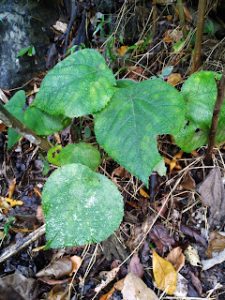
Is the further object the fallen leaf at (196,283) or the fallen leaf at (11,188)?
the fallen leaf at (11,188)

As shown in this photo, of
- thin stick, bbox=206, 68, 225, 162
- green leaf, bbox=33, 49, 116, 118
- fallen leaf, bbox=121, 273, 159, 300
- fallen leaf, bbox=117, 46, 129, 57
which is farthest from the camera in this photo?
fallen leaf, bbox=117, 46, 129, 57

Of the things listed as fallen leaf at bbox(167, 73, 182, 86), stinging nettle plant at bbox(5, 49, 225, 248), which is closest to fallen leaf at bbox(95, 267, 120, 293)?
stinging nettle plant at bbox(5, 49, 225, 248)

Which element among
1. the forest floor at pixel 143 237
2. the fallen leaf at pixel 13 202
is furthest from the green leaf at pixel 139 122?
the fallen leaf at pixel 13 202

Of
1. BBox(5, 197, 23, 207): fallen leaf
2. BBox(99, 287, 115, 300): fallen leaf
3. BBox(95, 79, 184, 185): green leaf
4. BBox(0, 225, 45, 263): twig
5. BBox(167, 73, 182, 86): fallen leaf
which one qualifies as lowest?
BBox(99, 287, 115, 300): fallen leaf

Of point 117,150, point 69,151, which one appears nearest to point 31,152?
point 69,151

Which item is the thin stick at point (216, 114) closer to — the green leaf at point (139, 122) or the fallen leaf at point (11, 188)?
the green leaf at point (139, 122)

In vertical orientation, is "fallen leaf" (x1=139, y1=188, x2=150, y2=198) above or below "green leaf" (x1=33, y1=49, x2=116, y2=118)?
below

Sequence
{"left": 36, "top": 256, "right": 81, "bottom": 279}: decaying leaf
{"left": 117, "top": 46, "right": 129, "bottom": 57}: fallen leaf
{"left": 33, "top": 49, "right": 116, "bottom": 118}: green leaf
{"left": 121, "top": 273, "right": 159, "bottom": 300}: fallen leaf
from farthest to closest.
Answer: {"left": 117, "top": 46, "right": 129, "bottom": 57}: fallen leaf < {"left": 36, "top": 256, "right": 81, "bottom": 279}: decaying leaf < {"left": 121, "top": 273, "right": 159, "bottom": 300}: fallen leaf < {"left": 33, "top": 49, "right": 116, "bottom": 118}: green leaf

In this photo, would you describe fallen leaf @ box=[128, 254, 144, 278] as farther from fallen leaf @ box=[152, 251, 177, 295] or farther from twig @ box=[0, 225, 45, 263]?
twig @ box=[0, 225, 45, 263]
